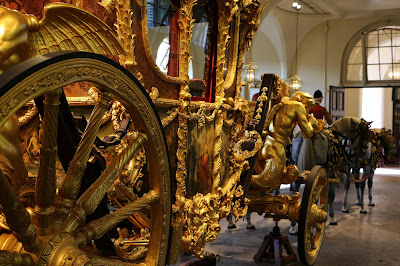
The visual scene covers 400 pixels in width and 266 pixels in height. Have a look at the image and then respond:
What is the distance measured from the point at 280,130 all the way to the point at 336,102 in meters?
10.7

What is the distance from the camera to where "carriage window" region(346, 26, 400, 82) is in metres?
14.7

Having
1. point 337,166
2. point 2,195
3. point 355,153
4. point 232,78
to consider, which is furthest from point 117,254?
point 355,153

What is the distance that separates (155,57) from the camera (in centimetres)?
229

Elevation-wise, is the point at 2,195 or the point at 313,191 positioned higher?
the point at 2,195

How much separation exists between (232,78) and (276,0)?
27.6 ft

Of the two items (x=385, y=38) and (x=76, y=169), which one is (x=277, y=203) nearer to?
(x=76, y=169)

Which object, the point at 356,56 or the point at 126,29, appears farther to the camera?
the point at 356,56

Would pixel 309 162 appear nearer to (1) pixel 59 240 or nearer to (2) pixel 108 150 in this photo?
(2) pixel 108 150

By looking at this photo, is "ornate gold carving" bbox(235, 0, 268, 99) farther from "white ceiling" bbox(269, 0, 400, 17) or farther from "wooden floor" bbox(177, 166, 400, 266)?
"white ceiling" bbox(269, 0, 400, 17)

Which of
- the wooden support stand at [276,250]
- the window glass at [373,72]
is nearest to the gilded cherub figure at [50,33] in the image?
the wooden support stand at [276,250]

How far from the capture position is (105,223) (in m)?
1.53

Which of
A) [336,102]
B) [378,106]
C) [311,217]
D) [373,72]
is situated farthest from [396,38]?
[311,217]

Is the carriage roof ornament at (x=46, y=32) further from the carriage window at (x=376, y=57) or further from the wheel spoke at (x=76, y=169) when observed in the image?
the carriage window at (x=376, y=57)

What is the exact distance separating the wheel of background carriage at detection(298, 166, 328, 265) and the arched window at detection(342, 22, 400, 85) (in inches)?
455
